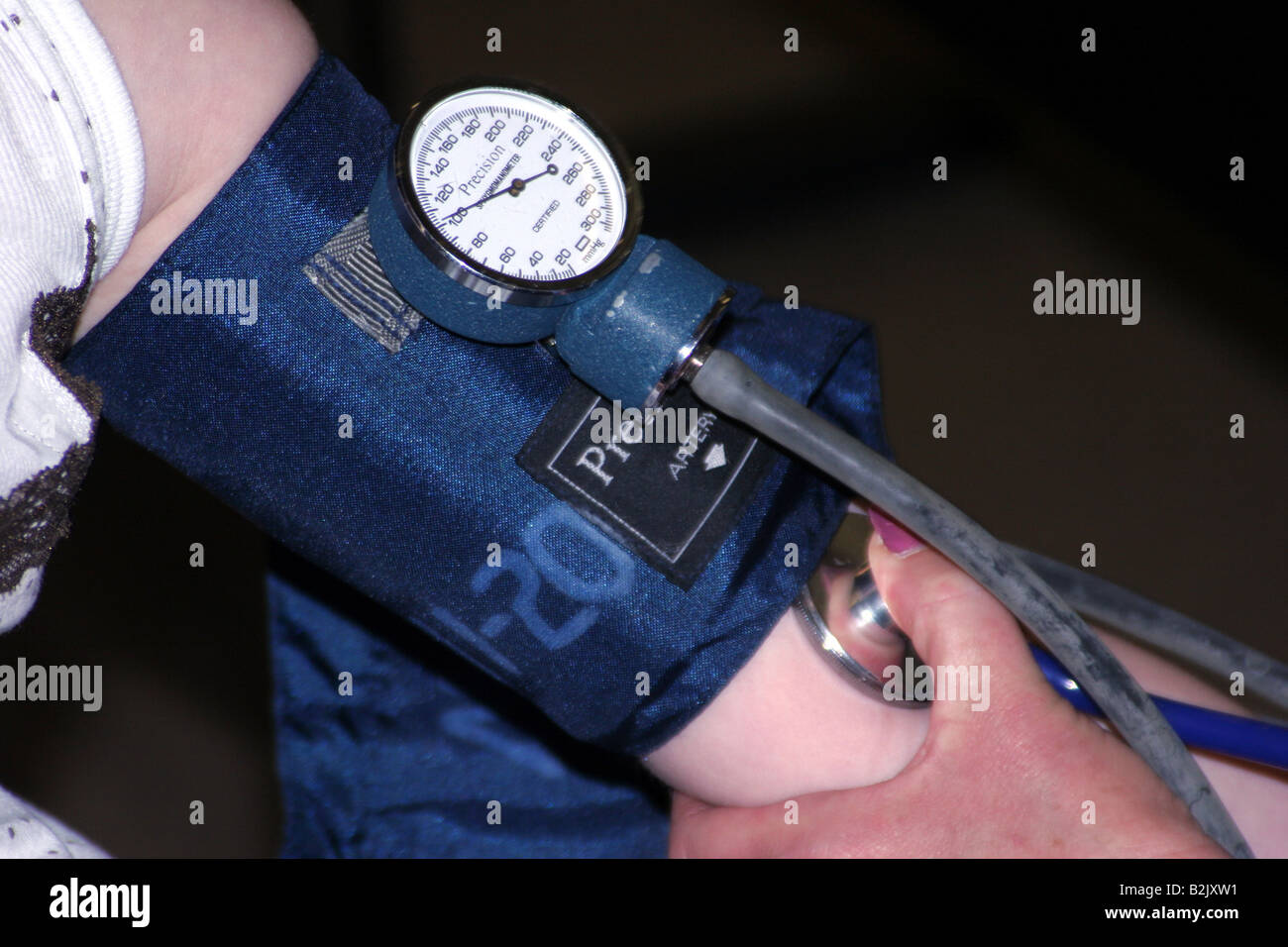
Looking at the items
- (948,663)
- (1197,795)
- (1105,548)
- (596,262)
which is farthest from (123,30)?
(1105,548)

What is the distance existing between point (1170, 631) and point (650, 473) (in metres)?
0.39

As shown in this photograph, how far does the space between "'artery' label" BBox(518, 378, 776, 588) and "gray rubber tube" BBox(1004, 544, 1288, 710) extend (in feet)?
0.76

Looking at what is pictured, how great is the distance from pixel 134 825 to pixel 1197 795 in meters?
1.20

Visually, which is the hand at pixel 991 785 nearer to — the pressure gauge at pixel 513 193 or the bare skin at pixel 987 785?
the bare skin at pixel 987 785

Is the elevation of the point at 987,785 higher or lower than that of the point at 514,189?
lower

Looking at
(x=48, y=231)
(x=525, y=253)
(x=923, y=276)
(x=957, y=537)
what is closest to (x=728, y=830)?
(x=957, y=537)

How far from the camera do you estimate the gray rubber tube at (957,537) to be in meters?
0.68

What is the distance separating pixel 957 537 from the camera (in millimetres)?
685

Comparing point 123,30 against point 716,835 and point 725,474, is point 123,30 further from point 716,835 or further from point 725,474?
point 716,835

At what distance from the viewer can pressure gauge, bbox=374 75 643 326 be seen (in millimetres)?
683

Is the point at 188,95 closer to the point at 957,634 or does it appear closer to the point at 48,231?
the point at 48,231

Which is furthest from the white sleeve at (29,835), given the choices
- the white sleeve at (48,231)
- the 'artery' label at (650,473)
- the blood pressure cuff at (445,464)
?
the 'artery' label at (650,473)

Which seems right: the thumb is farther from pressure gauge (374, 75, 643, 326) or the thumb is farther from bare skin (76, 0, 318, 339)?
bare skin (76, 0, 318, 339)

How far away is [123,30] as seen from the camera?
0.68m
